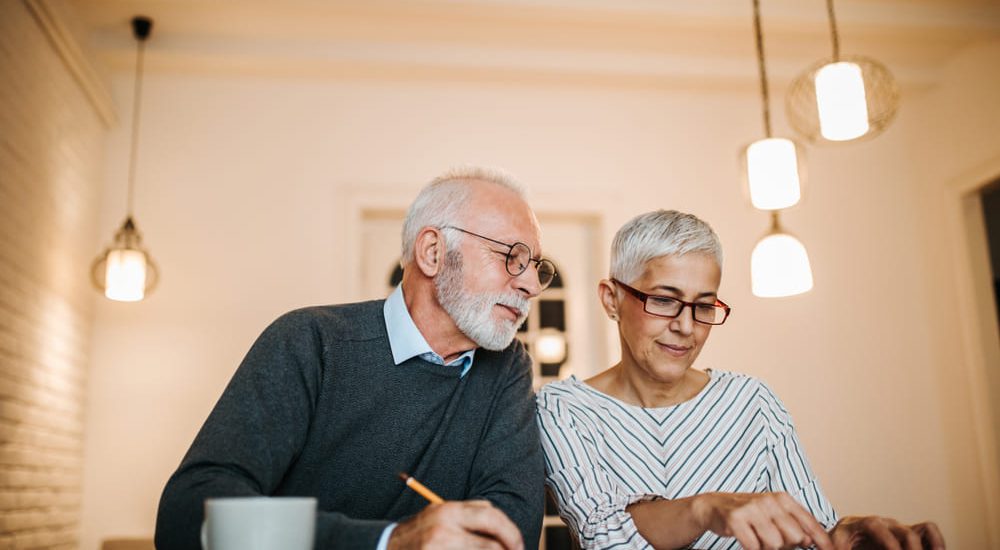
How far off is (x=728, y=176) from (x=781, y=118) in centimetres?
46

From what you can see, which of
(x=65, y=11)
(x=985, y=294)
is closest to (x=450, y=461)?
(x=65, y=11)

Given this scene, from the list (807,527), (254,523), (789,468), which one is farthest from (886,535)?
(254,523)

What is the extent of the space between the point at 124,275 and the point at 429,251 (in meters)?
2.30

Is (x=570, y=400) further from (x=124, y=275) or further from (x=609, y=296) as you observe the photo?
(x=124, y=275)

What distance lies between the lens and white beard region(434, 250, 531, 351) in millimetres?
1567

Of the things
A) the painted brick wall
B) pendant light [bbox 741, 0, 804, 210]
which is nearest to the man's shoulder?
pendant light [bbox 741, 0, 804, 210]

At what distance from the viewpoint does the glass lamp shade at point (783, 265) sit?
3.12 meters

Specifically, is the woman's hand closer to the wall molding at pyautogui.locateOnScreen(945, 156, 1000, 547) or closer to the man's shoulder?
the man's shoulder

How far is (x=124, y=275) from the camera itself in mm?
3465

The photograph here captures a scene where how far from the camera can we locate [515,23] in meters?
3.90

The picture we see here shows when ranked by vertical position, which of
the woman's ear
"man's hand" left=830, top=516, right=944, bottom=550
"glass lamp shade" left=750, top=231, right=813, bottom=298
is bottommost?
"man's hand" left=830, top=516, right=944, bottom=550

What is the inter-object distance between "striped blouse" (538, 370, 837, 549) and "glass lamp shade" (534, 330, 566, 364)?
8.15 ft

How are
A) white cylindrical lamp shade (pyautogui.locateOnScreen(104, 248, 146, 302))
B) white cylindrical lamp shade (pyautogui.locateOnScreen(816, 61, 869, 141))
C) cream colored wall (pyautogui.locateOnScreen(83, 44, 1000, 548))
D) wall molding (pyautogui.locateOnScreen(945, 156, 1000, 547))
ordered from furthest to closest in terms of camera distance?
wall molding (pyautogui.locateOnScreen(945, 156, 1000, 547)), cream colored wall (pyautogui.locateOnScreen(83, 44, 1000, 548)), white cylindrical lamp shade (pyautogui.locateOnScreen(104, 248, 146, 302)), white cylindrical lamp shade (pyautogui.locateOnScreen(816, 61, 869, 141))

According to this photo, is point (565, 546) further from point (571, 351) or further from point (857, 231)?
point (857, 231)
